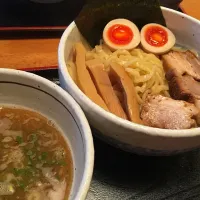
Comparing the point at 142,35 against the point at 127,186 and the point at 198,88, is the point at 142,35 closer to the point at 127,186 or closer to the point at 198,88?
the point at 198,88

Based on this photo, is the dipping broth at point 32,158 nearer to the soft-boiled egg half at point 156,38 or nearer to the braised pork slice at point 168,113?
the braised pork slice at point 168,113

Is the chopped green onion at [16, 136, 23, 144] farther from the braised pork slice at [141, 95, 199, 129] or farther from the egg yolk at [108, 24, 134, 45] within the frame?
the egg yolk at [108, 24, 134, 45]

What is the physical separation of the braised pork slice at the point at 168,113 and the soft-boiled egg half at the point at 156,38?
32cm

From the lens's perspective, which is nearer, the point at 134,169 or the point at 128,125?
the point at 128,125

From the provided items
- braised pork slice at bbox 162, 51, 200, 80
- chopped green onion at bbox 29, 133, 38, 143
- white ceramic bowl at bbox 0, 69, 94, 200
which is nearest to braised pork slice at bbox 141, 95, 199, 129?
braised pork slice at bbox 162, 51, 200, 80

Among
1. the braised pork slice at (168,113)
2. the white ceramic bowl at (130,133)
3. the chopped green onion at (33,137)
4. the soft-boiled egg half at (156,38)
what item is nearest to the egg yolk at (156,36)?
the soft-boiled egg half at (156,38)

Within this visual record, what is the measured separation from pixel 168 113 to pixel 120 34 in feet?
1.59

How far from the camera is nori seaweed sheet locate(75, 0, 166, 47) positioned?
64.6 inches

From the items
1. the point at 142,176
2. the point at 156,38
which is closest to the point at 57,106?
the point at 142,176

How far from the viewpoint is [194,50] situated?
5.87 ft

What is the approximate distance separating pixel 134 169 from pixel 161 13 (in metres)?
0.76

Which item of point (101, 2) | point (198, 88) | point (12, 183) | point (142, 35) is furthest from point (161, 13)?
point (12, 183)

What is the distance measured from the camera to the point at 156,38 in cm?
173

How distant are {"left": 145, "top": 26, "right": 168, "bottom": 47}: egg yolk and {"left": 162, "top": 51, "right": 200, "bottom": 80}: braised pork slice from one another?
0.22 ft
